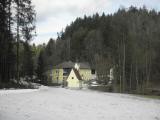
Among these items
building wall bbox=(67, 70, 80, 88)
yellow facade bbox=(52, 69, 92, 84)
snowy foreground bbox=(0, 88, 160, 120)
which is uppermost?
yellow facade bbox=(52, 69, 92, 84)

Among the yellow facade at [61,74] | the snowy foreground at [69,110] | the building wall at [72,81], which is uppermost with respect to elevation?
the yellow facade at [61,74]

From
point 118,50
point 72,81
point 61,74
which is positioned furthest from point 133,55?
point 61,74

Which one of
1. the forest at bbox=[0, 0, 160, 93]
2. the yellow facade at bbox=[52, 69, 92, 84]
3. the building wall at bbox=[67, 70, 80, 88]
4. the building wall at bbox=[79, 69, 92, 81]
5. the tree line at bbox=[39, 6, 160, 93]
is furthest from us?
the yellow facade at bbox=[52, 69, 92, 84]

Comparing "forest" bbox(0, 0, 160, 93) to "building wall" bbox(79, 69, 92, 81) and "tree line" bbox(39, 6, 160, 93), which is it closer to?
"tree line" bbox(39, 6, 160, 93)

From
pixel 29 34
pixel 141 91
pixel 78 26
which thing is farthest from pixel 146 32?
pixel 78 26

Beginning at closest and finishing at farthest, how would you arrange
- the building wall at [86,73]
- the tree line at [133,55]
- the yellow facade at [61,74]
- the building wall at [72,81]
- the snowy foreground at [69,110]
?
the snowy foreground at [69,110]
the tree line at [133,55]
the building wall at [72,81]
the building wall at [86,73]
the yellow facade at [61,74]

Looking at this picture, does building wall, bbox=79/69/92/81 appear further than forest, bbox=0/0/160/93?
Yes

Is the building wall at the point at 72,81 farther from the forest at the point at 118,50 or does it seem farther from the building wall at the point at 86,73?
the building wall at the point at 86,73

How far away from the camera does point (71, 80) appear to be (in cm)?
8775

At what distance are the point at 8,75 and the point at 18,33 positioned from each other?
19.9 ft

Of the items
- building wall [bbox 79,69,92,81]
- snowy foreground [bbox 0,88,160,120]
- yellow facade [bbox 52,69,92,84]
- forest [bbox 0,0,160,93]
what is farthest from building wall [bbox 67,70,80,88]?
snowy foreground [bbox 0,88,160,120]

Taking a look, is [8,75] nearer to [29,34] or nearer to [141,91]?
[29,34]

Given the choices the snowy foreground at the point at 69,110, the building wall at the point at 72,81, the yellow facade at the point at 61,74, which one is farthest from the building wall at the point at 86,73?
the snowy foreground at the point at 69,110

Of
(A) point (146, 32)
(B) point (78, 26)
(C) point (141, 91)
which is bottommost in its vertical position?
(C) point (141, 91)
